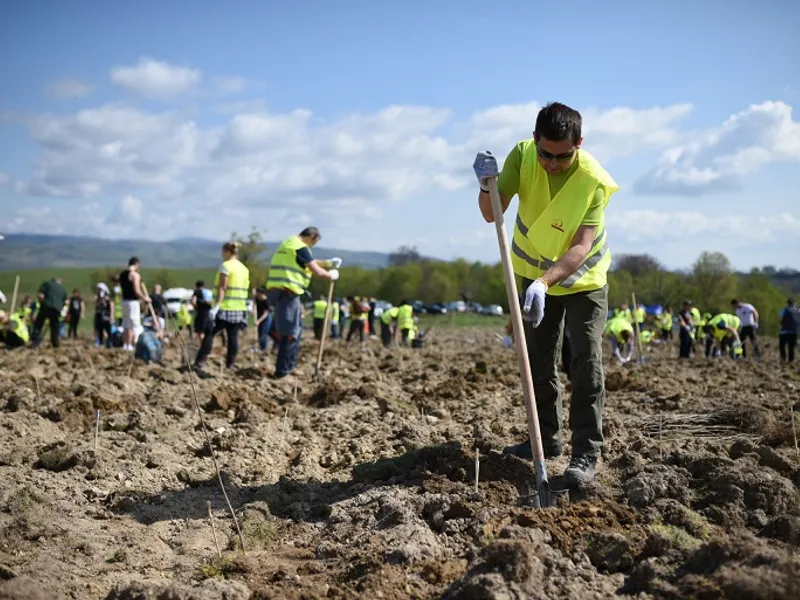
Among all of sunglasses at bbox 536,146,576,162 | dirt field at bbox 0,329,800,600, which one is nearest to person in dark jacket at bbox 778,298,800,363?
dirt field at bbox 0,329,800,600

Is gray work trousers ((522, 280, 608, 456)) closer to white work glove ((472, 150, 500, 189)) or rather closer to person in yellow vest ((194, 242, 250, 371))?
white work glove ((472, 150, 500, 189))

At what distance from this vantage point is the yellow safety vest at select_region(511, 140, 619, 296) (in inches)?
166

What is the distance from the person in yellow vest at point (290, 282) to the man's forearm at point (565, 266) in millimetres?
5235

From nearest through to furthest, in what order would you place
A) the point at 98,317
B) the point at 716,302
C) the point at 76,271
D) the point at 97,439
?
the point at 97,439
the point at 98,317
the point at 716,302
the point at 76,271

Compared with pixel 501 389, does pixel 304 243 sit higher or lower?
higher

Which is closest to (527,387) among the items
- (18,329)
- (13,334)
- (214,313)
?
(214,313)

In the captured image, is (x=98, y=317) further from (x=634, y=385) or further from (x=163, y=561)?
(x=163, y=561)

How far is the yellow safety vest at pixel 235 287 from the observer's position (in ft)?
32.4

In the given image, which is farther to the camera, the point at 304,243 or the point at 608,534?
the point at 304,243

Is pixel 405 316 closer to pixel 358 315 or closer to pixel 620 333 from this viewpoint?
pixel 358 315

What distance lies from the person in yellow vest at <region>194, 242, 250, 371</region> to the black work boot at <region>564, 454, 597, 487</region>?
6.31m

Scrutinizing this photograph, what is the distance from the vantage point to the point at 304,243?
9.34 m

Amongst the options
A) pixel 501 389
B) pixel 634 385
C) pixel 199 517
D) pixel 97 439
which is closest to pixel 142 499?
pixel 199 517

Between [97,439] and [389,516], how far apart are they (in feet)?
9.21
